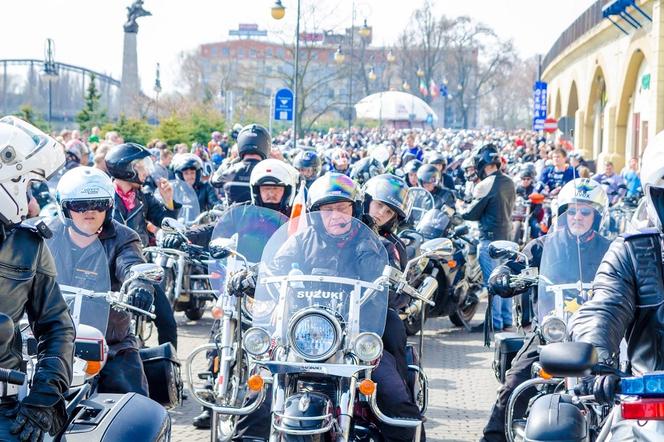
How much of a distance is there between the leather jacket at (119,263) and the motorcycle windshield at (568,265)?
7.00 ft

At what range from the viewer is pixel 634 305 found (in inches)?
158

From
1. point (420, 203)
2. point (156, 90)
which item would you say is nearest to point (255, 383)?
point (420, 203)

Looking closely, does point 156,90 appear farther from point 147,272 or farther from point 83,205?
A: point 147,272

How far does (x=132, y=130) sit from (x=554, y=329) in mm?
27635

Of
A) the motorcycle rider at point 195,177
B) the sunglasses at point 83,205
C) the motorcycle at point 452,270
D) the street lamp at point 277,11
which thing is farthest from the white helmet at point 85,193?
the street lamp at point 277,11

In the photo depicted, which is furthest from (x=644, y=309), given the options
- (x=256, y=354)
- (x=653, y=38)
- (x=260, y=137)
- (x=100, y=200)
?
(x=653, y=38)

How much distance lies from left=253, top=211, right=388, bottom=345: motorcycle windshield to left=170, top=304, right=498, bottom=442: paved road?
7.54ft

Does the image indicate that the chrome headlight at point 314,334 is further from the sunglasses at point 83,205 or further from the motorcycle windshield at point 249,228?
the motorcycle windshield at point 249,228

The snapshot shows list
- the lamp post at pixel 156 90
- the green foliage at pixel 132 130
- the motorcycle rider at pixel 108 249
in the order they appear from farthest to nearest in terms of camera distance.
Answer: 1. the lamp post at pixel 156 90
2. the green foliage at pixel 132 130
3. the motorcycle rider at pixel 108 249

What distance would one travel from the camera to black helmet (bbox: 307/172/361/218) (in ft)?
20.6

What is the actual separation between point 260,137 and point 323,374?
5.98 meters

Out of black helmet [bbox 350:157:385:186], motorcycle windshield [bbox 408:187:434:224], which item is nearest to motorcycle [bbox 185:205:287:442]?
motorcycle windshield [bbox 408:187:434:224]

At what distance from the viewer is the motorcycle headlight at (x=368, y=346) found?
5121 mm

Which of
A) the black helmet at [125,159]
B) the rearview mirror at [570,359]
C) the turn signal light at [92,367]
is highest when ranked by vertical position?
the black helmet at [125,159]
